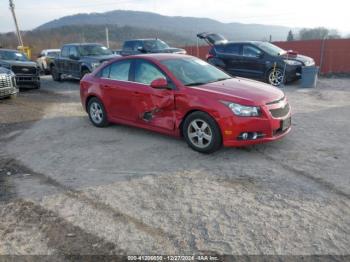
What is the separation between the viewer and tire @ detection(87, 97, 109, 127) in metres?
7.23

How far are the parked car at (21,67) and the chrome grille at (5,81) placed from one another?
2474 mm

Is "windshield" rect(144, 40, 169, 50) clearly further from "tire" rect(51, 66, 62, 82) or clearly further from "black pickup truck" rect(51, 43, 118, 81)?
"tire" rect(51, 66, 62, 82)

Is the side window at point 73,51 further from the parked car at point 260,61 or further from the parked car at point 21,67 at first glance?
the parked car at point 260,61

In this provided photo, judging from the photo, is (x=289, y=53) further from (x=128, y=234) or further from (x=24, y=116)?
(x=128, y=234)

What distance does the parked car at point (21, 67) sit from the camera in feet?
44.4

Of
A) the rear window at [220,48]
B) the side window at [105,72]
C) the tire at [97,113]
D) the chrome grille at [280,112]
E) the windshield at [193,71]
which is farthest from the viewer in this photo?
the rear window at [220,48]

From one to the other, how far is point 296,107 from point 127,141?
4.99 m

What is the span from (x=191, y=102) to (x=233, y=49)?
358 inches

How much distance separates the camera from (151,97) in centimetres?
600

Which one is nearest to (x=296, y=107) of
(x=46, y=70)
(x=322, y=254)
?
(x=322, y=254)

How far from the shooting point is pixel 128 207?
390 cm

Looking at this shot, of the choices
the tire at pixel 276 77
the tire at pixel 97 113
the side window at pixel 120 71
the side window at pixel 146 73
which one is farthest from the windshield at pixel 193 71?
the tire at pixel 276 77

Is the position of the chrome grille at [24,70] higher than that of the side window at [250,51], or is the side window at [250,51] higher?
the side window at [250,51]

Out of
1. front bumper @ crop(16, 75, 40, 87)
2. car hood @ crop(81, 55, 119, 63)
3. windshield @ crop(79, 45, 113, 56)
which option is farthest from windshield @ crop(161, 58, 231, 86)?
front bumper @ crop(16, 75, 40, 87)
